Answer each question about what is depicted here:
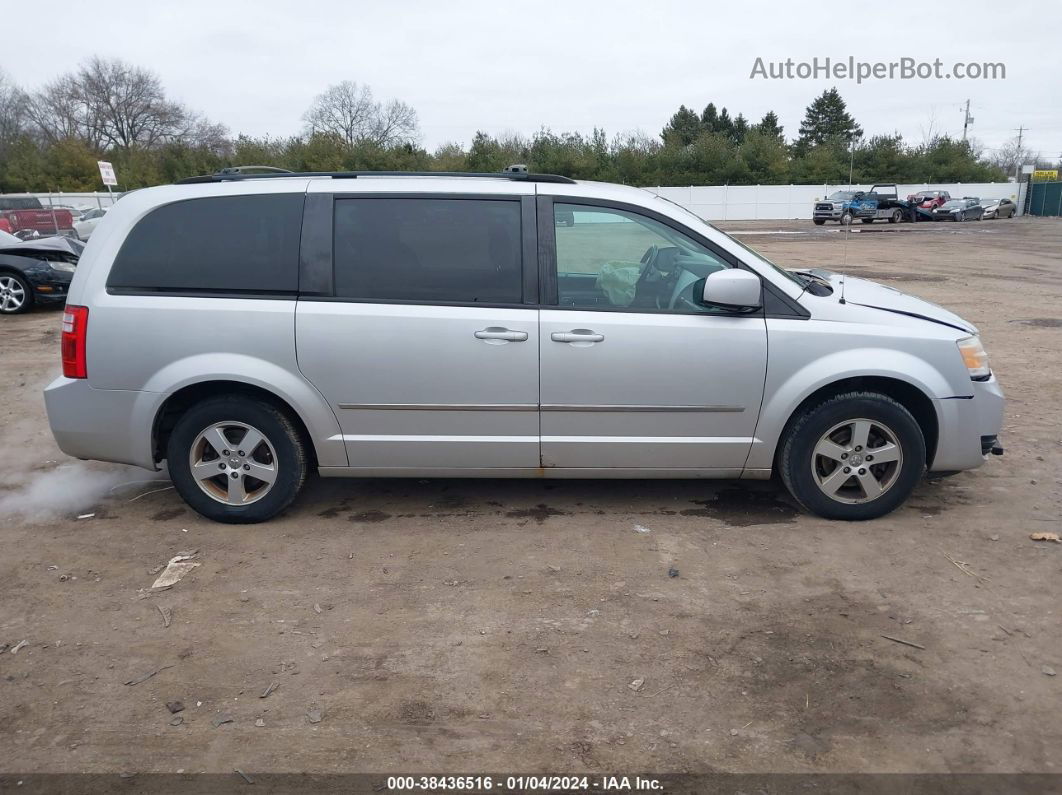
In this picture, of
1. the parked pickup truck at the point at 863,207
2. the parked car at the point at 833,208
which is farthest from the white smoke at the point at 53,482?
the parked car at the point at 833,208

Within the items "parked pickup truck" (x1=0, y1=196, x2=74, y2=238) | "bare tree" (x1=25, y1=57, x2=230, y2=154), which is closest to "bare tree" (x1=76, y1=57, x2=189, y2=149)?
"bare tree" (x1=25, y1=57, x2=230, y2=154)

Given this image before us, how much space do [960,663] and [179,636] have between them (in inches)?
127

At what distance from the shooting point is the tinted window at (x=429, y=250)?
14.1 ft

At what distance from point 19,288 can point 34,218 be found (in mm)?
18116

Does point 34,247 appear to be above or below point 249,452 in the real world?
above

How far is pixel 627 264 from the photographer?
4566mm

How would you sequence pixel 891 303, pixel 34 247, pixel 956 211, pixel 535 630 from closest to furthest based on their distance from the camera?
pixel 535 630
pixel 891 303
pixel 34 247
pixel 956 211

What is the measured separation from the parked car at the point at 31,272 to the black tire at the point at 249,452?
10.0 meters

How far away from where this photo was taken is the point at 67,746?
9.05 feet

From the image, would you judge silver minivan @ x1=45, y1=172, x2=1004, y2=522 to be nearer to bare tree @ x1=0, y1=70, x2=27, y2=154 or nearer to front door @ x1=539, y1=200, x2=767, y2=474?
front door @ x1=539, y1=200, x2=767, y2=474

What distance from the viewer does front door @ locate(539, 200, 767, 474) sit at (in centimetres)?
421

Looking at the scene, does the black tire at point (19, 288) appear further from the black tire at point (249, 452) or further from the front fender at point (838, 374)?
the front fender at point (838, 374)

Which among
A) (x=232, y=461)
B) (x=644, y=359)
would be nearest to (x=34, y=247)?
(x=232, y=461)

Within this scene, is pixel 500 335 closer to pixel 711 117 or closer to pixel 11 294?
pixel 11 294
